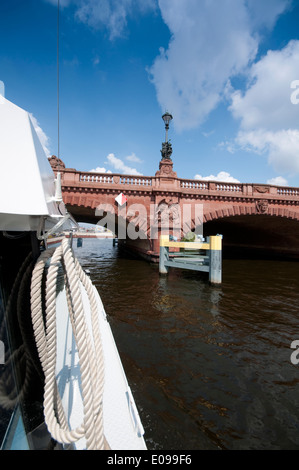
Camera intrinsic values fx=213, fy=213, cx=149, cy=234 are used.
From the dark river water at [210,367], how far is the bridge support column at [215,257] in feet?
4.49

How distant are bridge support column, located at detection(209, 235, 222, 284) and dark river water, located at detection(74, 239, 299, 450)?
4.49 ft

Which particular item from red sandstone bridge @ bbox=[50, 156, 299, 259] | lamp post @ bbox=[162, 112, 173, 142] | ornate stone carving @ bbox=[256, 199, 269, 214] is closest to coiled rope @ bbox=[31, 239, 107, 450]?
red sandstone bridge @ bbox=[50, 156, 299, 259]

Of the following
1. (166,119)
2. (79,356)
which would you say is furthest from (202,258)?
(166,119)

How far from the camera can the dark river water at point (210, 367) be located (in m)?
2.13

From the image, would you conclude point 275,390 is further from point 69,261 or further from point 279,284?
point 279,284

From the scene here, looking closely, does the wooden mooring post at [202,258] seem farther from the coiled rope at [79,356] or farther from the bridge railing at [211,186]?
the coiled rope at [79,356]

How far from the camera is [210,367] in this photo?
313 centimetres

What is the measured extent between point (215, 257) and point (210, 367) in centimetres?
498

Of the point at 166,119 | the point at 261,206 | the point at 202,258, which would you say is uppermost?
the point at 166,119

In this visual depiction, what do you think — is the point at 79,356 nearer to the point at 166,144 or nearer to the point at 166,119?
the point at 166,144

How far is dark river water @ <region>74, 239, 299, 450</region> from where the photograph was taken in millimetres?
2135

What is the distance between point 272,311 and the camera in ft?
18.2

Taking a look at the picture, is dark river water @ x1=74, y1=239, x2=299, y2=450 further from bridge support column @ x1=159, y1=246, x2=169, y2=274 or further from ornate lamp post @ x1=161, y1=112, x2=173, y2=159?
ornate lamp post @ x1=161, y1=112, x2=173, y2=159
